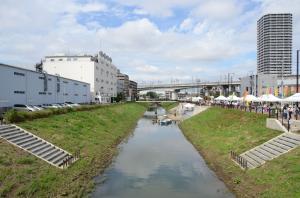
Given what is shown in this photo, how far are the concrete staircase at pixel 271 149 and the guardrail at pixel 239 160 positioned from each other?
308mm

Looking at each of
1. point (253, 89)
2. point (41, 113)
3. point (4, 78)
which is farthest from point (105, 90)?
point (41, 113)

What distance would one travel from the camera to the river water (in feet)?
84.9

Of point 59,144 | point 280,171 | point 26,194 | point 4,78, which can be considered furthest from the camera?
point 4,78

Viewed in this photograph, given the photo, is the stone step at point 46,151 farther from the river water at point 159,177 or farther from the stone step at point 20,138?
the river water at point 159,177

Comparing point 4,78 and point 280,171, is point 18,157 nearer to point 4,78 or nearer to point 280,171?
point 280,171

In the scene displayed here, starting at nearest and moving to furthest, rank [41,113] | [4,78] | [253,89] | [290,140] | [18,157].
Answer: [18,157] < [290,140] < [41,113] < [4,78] < [253,89]

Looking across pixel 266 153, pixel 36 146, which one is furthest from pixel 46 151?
pixel 266 153

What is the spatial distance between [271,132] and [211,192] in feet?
41.9

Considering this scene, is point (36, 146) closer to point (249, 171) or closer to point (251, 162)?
point (249, 171)

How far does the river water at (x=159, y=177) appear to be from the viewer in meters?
25.9

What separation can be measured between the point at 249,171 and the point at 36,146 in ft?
63.1

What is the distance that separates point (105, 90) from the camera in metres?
160

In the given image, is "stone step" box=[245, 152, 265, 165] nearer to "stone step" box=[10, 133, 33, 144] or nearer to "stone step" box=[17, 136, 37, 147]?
"stone step" box=[17, 136, 37, 147]

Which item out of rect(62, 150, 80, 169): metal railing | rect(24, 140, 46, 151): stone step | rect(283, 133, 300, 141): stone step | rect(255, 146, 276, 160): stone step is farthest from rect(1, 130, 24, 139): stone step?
rect(283, 133, 300, 141): stone step
